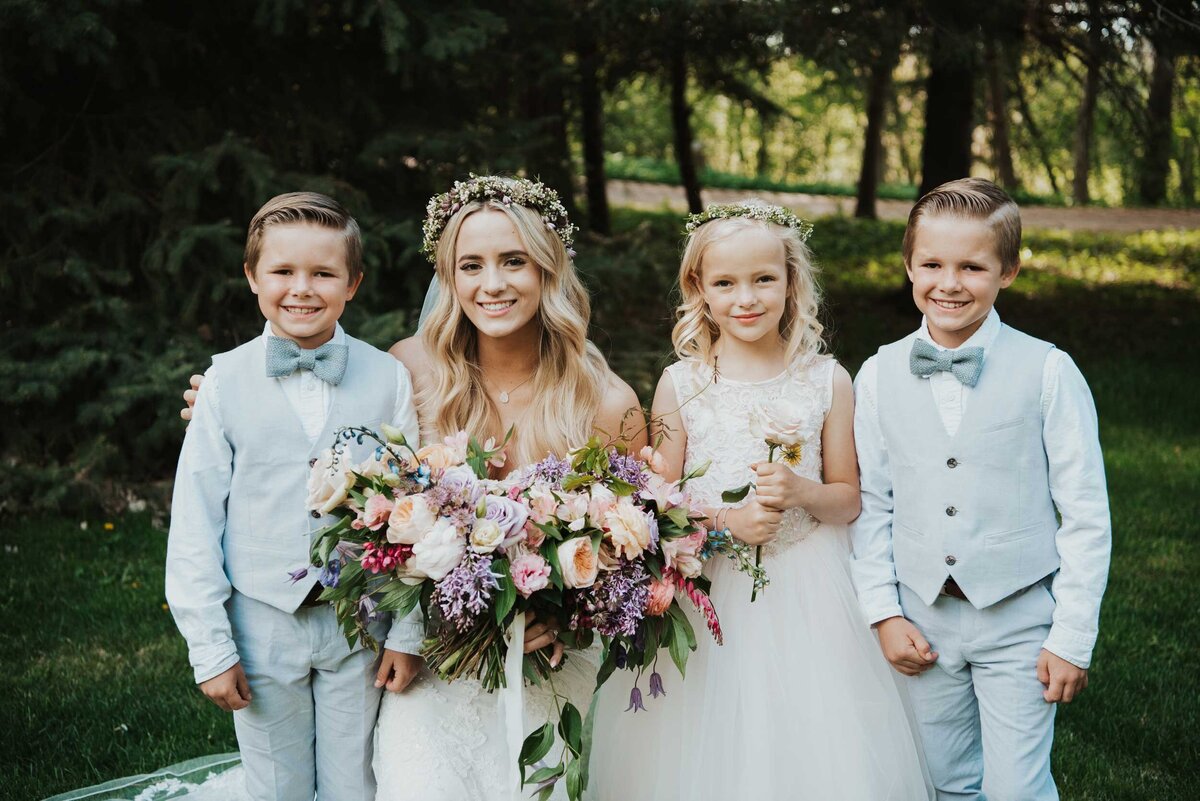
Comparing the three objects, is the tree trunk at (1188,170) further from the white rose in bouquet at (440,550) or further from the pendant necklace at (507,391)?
the white rose in bouquet at (440,550)

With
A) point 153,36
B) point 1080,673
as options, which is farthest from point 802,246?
point 153,36

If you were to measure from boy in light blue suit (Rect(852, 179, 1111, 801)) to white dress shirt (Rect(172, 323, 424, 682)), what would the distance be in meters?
1.45

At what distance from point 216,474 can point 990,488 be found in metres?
2.14

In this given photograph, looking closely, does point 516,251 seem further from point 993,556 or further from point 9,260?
point 9,260

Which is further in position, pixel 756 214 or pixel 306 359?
pixel 756 214

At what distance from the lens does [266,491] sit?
9.88 feet

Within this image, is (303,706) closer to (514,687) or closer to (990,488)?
(514,687)

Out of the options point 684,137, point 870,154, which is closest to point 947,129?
point 684,137

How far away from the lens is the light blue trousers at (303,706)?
9.97ft

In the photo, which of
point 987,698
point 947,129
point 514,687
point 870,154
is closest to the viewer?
point 514,687

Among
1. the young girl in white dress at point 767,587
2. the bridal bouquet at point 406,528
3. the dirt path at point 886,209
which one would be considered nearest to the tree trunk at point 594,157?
the dirt path at point 886,209

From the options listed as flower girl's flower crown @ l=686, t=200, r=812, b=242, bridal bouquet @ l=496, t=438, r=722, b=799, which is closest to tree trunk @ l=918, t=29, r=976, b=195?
flower girl's flower crown @ l=686, t=200, r=812, b=242

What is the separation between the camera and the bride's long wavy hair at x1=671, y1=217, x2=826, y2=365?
3.44 m

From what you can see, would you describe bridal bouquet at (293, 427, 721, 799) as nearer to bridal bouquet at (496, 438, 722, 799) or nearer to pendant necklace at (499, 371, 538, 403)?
bridal bouquet at (496, 438, 722, 799)
